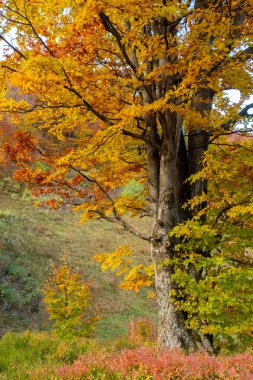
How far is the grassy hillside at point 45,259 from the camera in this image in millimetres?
14930

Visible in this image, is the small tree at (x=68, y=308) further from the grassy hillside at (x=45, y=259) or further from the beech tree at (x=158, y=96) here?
the beech tree at (x=158, y=96)

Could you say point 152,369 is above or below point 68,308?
above

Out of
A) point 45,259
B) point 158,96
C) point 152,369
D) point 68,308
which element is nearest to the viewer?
point 152,369

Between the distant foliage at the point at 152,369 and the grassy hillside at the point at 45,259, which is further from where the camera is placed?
the grassy hillside at the point at 45,259

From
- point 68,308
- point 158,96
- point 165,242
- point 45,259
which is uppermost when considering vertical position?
point 158,96

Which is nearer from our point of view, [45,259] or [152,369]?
[152,369]

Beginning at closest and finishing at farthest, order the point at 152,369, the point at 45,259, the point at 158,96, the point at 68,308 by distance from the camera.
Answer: the point at 152,369
the point at 158,96
the point at 68,308
the point at 45,259

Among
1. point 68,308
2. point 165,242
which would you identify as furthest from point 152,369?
point 68,308

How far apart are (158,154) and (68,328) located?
6807mm

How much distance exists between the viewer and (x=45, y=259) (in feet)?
65.3

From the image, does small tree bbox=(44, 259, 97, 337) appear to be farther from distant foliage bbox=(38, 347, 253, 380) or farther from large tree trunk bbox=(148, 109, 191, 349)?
distant foliage bbox=(38, 347, 253, 380)

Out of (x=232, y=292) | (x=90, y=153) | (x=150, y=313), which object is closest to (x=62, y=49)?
(x=90, y=153)

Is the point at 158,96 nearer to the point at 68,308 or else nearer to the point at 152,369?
the point at 152,369

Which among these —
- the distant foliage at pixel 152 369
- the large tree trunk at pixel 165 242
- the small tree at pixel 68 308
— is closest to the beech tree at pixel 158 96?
the large tree trunk at pixel 165 242
